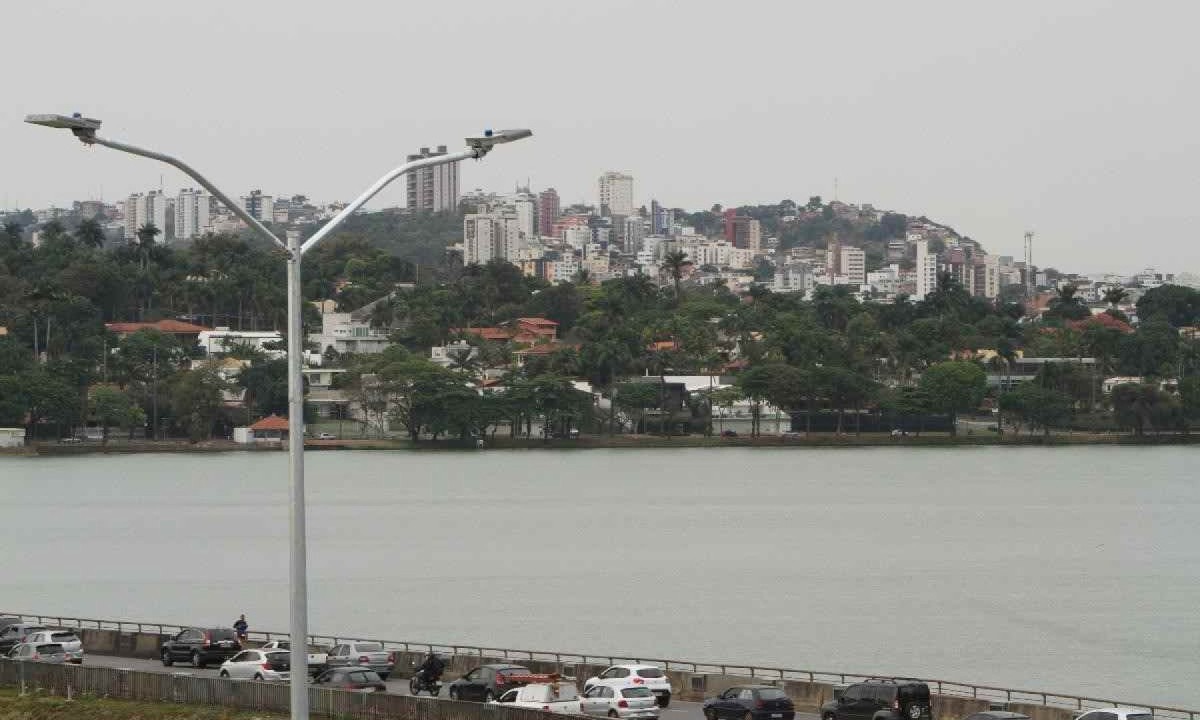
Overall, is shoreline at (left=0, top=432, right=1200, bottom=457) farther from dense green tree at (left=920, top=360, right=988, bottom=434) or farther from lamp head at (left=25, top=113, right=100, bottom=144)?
lamp head at (left=25, top=113, right=100, bottom=144)

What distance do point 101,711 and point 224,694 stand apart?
6.32 ft

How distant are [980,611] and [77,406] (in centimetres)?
10149

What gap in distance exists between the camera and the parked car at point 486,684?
34.1 m

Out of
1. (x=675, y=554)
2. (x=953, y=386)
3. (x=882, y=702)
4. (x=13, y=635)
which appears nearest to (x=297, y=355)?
(x=882, y=702)

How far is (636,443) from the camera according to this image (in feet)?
535

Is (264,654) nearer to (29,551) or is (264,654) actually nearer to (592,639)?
(592,639)

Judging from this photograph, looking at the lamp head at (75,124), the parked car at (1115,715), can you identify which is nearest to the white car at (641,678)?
the parked car at (1115,715)

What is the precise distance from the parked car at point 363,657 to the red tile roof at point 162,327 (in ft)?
491

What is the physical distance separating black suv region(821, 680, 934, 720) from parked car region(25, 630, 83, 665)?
615 inches

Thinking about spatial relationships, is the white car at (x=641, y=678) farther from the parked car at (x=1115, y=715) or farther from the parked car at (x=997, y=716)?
the parked car at (x=1115, y=715)

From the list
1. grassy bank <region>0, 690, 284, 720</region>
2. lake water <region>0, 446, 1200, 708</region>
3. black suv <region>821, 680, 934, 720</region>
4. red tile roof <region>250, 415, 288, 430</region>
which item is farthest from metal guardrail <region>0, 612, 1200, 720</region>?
red tile roof <region>250, 415, 288, 430</region>

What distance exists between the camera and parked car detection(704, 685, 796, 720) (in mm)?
31594

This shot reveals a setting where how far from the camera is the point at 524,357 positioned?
182125 millimetres

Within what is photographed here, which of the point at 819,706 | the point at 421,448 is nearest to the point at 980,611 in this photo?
the point at 819,706
